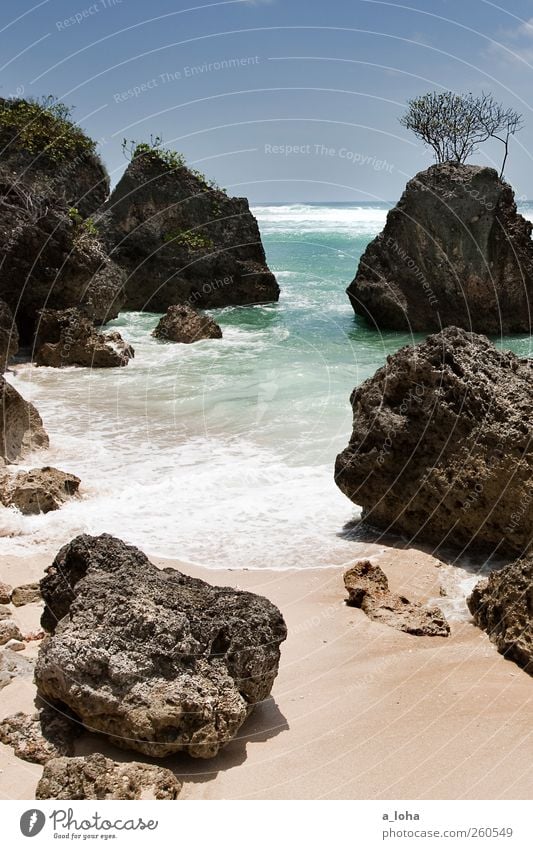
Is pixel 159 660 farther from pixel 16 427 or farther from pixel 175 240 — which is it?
pixel 175 240

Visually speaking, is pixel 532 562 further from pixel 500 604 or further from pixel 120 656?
pixel 120 656

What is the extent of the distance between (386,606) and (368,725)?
169cm

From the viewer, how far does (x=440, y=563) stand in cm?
718

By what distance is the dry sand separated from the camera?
157 inches

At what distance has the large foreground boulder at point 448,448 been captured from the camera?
7145 mm

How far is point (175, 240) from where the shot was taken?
25.8 m

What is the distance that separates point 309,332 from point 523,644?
17.0 m

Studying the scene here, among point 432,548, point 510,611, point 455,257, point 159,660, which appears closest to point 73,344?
point 455,257

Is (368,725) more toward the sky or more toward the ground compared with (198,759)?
more toward the sky

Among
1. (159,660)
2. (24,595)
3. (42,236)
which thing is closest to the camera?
(159,660)

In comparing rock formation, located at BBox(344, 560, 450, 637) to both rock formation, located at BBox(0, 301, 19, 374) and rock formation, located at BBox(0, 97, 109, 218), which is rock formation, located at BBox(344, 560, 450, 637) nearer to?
rock formation, located at BBox(0, 301, 19, 374)

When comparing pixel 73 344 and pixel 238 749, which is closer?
pixel 238 749
